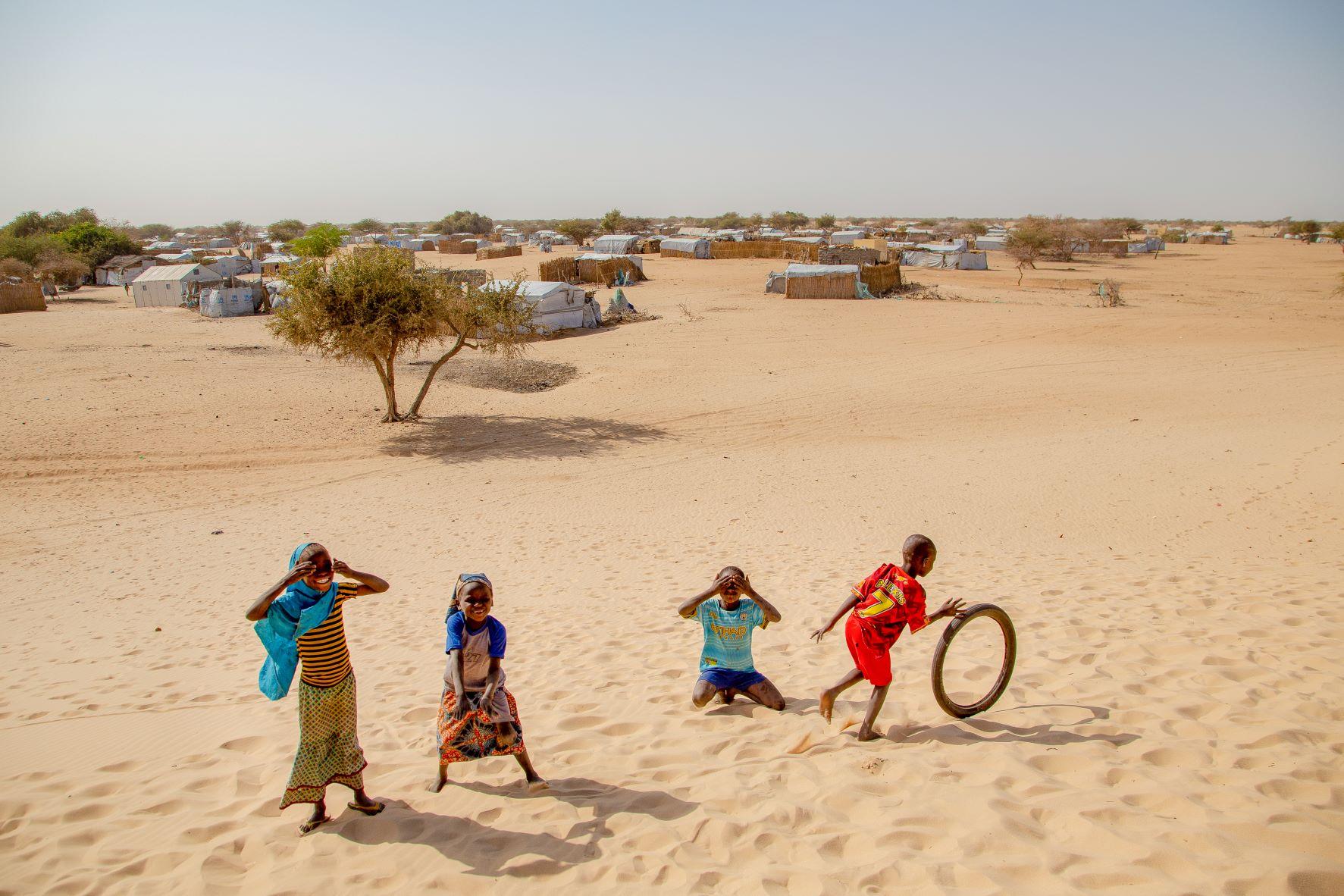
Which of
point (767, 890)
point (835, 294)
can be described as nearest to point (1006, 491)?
point (767, 890)

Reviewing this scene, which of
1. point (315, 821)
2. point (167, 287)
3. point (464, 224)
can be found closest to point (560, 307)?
point (167, 287)

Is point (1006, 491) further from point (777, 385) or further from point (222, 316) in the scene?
point (222, 316)

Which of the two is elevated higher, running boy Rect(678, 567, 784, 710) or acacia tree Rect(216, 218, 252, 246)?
acacia tree Rect(216, 218, 252, 246)

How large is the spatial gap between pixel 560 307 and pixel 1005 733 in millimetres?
24321

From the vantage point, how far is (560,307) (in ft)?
89.6

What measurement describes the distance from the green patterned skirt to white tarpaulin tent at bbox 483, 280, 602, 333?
72.9 ft

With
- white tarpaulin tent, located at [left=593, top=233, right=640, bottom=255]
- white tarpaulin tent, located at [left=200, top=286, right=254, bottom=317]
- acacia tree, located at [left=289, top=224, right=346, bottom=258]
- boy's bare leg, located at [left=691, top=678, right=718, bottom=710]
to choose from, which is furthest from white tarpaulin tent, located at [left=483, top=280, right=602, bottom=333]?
white tarpaulin tent, located at [left=593, top=233, right=640, bottom=255]

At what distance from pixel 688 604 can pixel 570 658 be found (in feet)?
6.12

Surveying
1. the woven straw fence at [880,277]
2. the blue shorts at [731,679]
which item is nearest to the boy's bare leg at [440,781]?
the blue shorts at [731,679]

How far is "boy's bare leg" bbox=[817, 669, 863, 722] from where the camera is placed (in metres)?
4.82

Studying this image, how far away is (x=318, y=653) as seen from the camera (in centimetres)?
409

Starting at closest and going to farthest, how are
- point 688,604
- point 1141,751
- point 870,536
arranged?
1. point 1141,751
2. point 688,604
3. point 870,536

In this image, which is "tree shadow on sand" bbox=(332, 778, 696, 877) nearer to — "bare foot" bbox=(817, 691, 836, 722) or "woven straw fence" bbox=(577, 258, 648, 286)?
"bare foot" bbox=(817, 691, 836, 722)

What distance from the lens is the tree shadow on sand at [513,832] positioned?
376 cm
